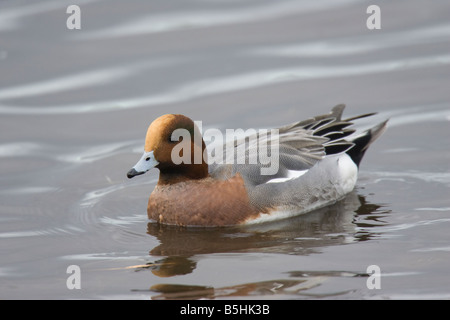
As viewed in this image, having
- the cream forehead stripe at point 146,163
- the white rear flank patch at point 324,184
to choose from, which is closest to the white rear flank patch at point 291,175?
the white rear flank patch at point 324,184

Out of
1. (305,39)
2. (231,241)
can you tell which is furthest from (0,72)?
(231,241)

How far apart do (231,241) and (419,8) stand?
6.68 m

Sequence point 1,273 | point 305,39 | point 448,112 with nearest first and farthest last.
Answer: point 1,273, point 448,112, point 305,39

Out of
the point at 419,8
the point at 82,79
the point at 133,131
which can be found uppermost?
the point at 419,8

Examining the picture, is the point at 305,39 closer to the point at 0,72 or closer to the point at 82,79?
the point at 82,79

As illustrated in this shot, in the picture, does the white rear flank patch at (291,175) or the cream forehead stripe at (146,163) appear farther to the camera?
the white rear flank patch at (291,175)

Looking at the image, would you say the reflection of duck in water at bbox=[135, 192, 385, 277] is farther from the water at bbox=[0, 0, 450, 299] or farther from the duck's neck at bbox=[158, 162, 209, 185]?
the duck's neck at bbox=[158, 162, 209, 185]

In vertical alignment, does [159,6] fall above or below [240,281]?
above

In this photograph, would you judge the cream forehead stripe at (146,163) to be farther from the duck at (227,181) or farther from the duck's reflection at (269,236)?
the duck's reflection at (269,236)

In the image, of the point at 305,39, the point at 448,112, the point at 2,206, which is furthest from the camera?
the point at 305,39

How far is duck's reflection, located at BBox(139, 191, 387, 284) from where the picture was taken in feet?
23.0

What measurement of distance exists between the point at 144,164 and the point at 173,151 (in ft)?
1.03

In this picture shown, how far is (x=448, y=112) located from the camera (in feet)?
32.6

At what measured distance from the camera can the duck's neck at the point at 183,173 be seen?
7777 millimetres
